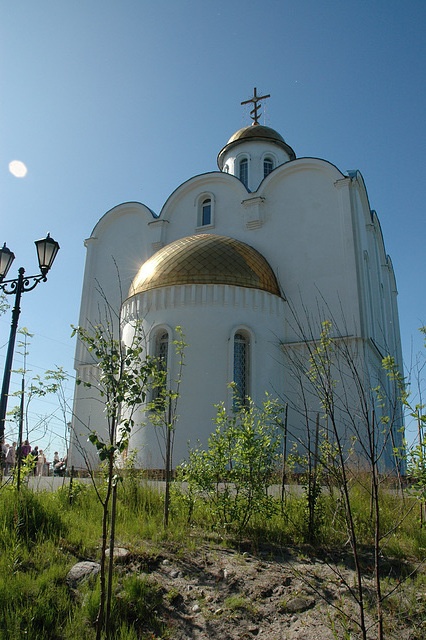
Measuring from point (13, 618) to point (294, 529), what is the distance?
9.22 feet

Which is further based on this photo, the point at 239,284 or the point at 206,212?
the point at 206,212

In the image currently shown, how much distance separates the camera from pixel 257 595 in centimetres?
397

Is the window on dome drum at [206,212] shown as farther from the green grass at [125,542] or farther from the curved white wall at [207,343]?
the green grass at [125,542]

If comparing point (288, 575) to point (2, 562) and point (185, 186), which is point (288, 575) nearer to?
point (2, 562)

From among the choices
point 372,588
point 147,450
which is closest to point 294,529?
point 372,588

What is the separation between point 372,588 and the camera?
396 cm

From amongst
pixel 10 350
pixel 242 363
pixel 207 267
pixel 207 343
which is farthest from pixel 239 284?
pixel 10 350

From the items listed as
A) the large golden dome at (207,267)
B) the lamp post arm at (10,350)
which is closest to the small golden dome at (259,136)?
the large golden dome at (207,267)

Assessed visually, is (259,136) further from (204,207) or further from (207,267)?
(207,267)

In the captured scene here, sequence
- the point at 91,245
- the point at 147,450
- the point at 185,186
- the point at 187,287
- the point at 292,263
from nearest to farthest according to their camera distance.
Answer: the point at 147,450 < the point at 187,287 < the point at 292,263 < the point at 185,186 < the point at 91,245

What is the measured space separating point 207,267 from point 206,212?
4639mm

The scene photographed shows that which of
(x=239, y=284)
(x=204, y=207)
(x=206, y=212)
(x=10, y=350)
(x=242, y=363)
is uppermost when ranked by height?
(x=204, y=207)

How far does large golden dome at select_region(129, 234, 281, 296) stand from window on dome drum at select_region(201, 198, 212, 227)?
10.3 ft

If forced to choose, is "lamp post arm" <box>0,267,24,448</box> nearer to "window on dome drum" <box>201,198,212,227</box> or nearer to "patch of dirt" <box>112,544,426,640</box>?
"patch of dirt" <box>112,544,426,640</box>
